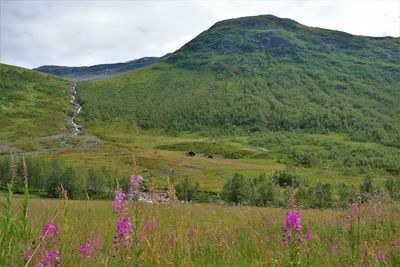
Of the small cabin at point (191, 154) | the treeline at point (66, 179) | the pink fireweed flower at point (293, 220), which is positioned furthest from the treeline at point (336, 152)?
the pink fireweed flower at point (293, 220)

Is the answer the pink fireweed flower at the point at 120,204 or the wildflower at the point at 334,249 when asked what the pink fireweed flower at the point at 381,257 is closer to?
the wildflower at the point at 334,249

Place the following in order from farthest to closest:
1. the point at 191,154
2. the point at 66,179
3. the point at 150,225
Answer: the point at 191,154 → the point at 66,179 → the point at 150,225

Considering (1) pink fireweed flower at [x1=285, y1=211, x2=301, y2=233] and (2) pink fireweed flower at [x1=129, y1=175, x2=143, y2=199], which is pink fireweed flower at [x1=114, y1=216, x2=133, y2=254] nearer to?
(2) pink fireweed flower at [x1=129, y1=175, x2=143, y2=199]

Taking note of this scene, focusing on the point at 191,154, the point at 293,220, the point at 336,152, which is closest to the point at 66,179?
the point at 191,154

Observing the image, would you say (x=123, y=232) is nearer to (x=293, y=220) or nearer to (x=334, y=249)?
(x=293, y=220)

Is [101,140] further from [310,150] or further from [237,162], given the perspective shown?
[310,150]

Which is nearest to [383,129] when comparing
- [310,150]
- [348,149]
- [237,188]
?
[348,149]

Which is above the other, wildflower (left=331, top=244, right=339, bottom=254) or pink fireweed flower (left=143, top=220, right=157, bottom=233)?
pink fireweed flower (left=143, top=220, right=157, bottom=233)

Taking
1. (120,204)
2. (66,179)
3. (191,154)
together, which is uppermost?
(120,204)

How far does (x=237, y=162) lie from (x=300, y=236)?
12968cm

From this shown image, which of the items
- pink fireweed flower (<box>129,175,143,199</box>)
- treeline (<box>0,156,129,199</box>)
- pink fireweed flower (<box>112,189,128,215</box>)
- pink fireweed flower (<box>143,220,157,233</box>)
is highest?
pink fireweed flower (<box>129,175,143,199</box>)

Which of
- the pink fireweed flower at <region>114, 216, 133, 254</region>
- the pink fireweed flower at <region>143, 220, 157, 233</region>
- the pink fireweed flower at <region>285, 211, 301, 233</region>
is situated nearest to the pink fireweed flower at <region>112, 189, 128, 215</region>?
the pink fireweed flower at <region>114, 216, 133, 254</region>

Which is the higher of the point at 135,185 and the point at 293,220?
the point at 135,185

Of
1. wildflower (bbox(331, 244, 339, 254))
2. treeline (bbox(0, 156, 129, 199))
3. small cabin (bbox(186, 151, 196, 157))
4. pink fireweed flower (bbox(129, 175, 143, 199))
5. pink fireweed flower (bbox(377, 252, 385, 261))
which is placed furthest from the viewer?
small cabin (bbox(186, 151, 196, 157))
